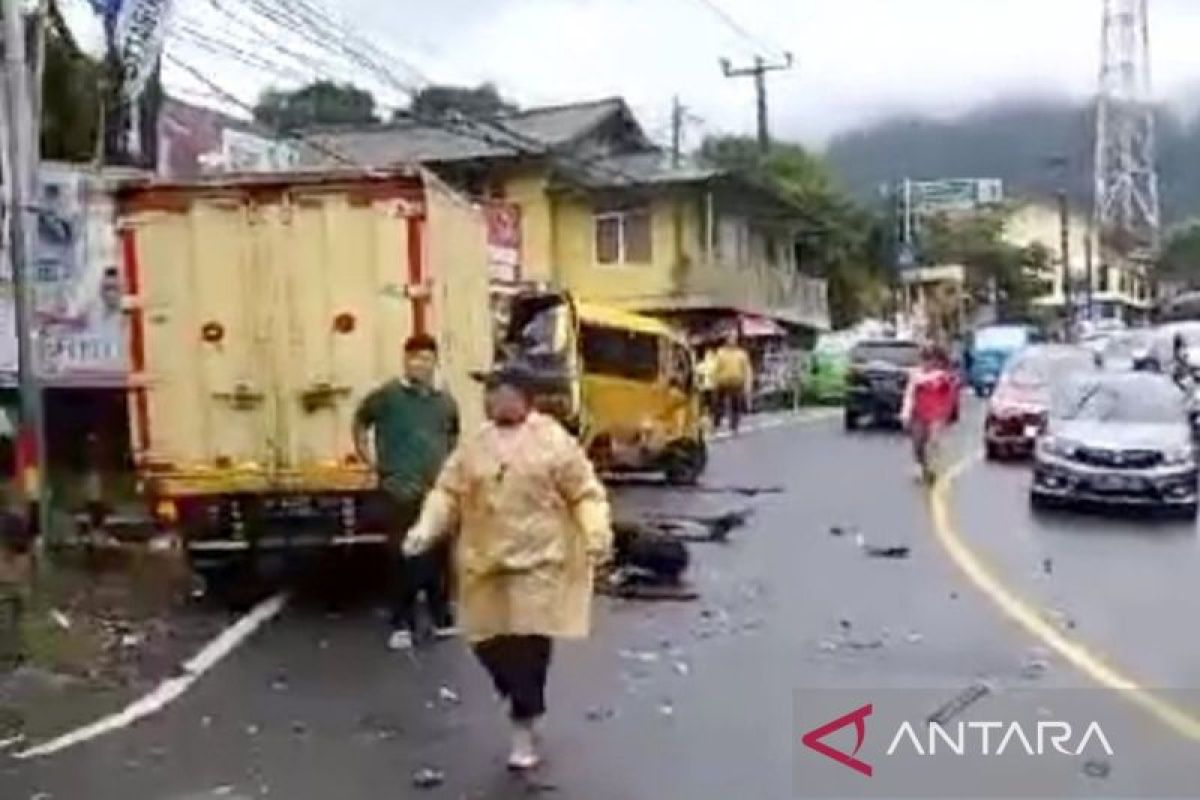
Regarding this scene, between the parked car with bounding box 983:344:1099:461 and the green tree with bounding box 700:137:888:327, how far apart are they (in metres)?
34.8

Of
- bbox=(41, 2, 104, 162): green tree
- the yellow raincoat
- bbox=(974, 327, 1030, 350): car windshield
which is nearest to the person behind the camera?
the yellow raincoat

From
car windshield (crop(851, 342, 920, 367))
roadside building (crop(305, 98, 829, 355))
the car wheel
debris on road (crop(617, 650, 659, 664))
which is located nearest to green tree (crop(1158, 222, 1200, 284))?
roadside building (crop(305, 98, 829, 355))

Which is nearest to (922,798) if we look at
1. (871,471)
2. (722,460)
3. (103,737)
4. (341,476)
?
(103,737)

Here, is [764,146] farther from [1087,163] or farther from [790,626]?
[1087,163]

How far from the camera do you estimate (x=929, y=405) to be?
25.7 metres

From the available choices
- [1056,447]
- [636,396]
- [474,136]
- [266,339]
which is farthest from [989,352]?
[266,339]

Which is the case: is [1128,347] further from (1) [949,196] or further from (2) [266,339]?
(2) [266,339]

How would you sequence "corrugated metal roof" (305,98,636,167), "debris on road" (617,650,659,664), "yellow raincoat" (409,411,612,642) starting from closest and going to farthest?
"yellow raincoat" (409,411,612,642) → "debris on road" (617,650,659,664) → "corrugated metal roof" (305,98,636,167)

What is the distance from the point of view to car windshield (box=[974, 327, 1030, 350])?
6297 cm

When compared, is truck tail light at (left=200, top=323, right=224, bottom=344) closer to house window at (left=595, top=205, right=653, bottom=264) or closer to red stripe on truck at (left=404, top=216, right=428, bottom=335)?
red stripe on truck at (left=404, top=216, right=428, bottom=335)

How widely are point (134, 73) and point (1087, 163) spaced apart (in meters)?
136

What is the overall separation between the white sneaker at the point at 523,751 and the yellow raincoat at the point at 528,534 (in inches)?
16.0

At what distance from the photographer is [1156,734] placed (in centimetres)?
948

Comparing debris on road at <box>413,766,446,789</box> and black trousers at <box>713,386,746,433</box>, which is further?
black trousers at <box>713,386,746,433</box>
